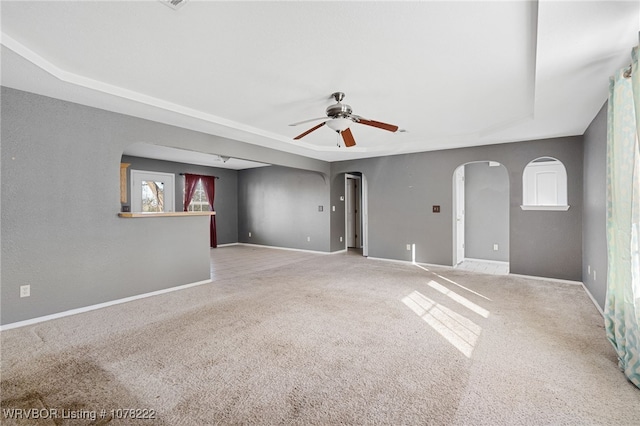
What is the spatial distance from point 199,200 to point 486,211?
735cm

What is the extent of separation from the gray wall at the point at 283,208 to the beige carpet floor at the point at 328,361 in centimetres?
384

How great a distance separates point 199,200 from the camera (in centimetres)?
844

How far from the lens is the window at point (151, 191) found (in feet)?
22.9

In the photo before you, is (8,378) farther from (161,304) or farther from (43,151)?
(43,151)

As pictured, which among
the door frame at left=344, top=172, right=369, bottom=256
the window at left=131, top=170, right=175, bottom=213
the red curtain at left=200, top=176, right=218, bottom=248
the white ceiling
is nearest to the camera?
the white ceiling

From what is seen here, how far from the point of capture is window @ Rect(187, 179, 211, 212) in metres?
8.28

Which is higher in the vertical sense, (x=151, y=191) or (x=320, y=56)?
(x=320, y=56)

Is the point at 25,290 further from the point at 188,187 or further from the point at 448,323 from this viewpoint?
the point at 188,187

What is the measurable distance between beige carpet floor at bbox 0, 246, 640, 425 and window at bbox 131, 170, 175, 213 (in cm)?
415

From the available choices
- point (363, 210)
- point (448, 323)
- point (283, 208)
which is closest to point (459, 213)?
point (363, 210)

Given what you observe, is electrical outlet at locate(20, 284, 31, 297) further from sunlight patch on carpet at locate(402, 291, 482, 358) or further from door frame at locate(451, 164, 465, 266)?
door frame at locate(451, 164, 465, 266)

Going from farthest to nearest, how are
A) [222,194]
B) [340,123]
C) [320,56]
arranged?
[222,194], [340,123], [320,56]

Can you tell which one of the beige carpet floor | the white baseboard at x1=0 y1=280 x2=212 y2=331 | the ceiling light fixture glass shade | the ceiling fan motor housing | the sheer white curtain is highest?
the ceiling fan motor housing

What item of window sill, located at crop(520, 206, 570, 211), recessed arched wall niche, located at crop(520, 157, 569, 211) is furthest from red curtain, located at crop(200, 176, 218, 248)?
recessed arched wall niche, located at crop(520, 157, 569, 211)
